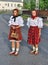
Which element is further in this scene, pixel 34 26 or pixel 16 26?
pixel 34 26

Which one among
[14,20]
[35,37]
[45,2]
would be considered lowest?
[45,2]

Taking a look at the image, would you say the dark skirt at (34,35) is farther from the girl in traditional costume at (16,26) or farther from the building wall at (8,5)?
the building wall at (8,5)

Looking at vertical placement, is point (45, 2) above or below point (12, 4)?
above

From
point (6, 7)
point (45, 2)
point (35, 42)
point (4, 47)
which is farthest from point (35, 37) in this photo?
point (6, 7)

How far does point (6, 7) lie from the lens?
545 feet

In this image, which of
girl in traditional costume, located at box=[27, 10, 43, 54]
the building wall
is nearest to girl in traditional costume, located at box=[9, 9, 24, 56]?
girl in traditional costume, located at box=[27, 10, 43, 54]

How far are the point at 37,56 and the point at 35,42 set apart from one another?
1.86 feet

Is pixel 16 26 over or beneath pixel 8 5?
over

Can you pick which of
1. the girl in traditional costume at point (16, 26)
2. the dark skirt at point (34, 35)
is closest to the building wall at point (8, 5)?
the dark skirt at point (34, 35)

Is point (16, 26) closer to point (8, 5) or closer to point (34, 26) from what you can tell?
point (34, 26)

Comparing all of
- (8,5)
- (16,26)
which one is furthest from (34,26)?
(8,5)

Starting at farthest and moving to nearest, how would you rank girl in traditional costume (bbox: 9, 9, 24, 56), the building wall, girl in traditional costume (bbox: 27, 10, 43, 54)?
the building wall, girl in traditional costume (bbox: 27, 10, 43, 54), girl in traditional costume (bbox: 9, 9, 24, 56)

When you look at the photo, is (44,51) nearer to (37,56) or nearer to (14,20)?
(37,56)

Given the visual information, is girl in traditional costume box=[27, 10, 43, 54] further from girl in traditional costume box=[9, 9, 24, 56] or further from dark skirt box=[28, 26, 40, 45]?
girl in traditional costume box=[9, 9, 24, 56]
